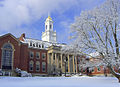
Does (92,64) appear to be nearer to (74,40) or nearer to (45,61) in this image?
(74,40)

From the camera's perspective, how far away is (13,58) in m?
35.7

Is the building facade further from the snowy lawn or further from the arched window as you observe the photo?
the snowy lawn

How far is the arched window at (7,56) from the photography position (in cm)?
3475

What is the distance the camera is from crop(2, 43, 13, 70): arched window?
34.8 metres

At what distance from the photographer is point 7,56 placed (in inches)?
1399

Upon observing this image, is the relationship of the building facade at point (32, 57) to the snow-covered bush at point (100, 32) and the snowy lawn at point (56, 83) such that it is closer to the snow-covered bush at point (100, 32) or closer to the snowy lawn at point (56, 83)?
the snowy lawn at point (56, 83)

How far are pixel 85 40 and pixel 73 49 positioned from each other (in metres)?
1.77

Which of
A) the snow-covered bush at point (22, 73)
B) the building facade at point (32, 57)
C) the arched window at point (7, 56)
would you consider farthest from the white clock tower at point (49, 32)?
the snow-covered bush at point (22, 73)

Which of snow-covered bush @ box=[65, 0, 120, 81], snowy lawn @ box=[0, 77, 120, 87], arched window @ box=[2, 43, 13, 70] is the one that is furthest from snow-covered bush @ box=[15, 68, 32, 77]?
snow-covered bush @ box=[65, 0, 120, 81]

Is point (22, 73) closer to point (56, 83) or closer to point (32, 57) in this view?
point (32, 57)

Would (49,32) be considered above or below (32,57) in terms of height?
above

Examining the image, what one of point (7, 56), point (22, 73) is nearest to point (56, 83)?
point (22, 73)

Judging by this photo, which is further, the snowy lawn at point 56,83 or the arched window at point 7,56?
the arched window at point 7,56

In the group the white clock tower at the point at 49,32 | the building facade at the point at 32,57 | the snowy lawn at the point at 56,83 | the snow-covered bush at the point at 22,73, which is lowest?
the snow-covered bush at the point at 22,73
